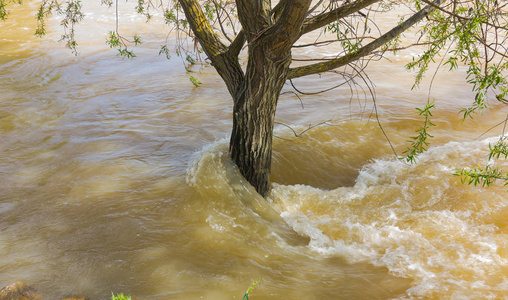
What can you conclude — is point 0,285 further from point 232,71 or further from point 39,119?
point 39,119

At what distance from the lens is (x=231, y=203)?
396cm

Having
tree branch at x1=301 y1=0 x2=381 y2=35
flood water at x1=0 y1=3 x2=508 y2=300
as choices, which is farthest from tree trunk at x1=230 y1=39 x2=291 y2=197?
tree branch at x1=301 y1=0 x2=381 y2=35

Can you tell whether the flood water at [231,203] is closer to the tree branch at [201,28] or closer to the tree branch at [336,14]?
the tree branch at [201,28]

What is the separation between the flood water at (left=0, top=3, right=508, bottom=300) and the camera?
310cm

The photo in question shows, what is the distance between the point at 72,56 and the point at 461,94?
870 cm

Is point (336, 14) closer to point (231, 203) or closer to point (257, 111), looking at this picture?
point (257, 111)

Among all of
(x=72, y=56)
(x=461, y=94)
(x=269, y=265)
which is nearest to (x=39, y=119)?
(x=72, y=56)

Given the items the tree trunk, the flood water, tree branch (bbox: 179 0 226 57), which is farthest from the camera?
tree branch (bbox: 179 0 226 57)

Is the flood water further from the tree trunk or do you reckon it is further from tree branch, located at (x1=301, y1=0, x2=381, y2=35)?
tree branch, located at (x1=301, y1=0, x2=381, y2=35)

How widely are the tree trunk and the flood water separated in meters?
0.20

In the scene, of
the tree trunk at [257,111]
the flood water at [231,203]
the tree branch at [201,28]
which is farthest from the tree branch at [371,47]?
the flood water at [231,203]

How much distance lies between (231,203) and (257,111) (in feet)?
3.11

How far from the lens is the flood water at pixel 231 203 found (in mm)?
3096

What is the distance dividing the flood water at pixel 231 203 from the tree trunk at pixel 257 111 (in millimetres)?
200
